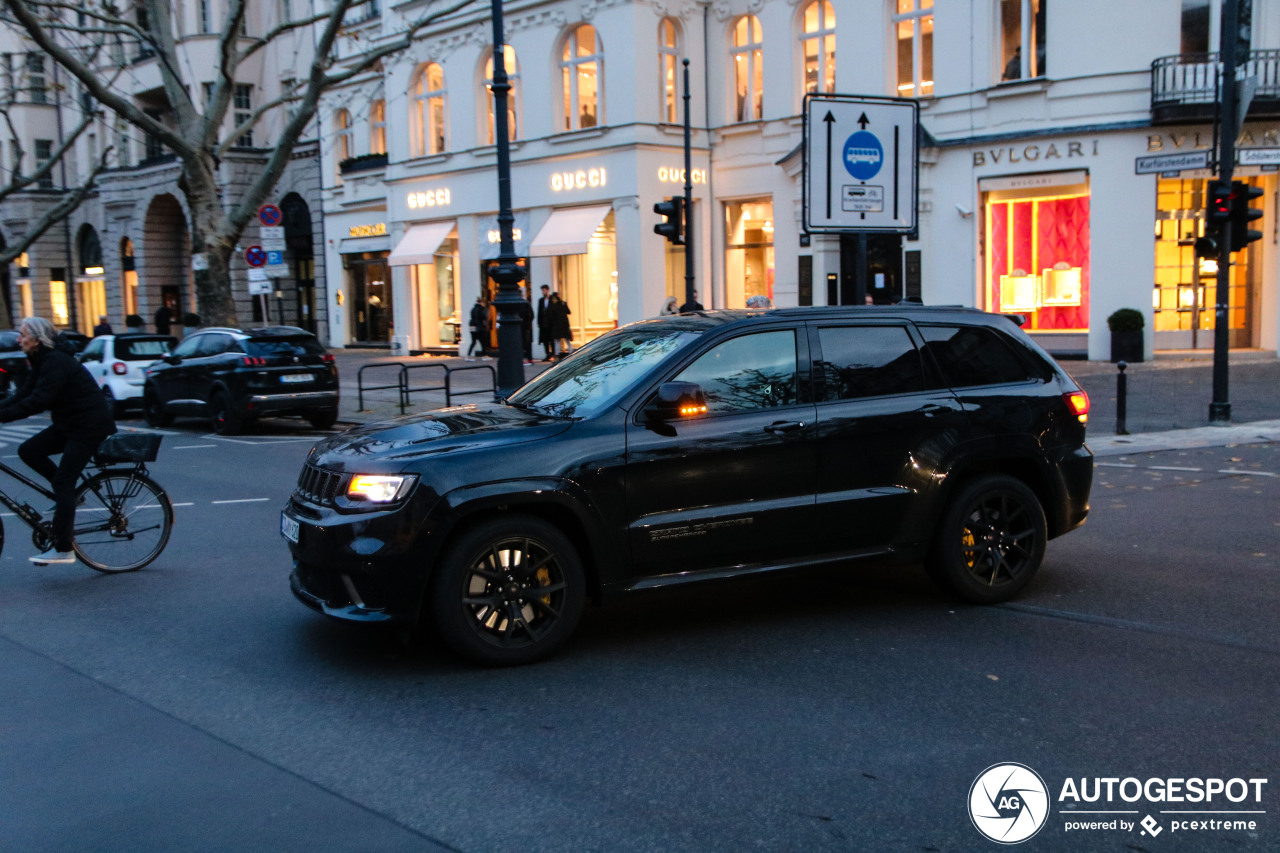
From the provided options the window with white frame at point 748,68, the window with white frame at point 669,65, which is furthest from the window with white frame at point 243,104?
the window with white frame at point 748,68

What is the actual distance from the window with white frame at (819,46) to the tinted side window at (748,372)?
22484mm

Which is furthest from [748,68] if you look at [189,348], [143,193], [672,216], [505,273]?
[143,193]

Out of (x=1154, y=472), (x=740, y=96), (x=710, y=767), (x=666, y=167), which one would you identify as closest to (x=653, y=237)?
(x=666, y=167)

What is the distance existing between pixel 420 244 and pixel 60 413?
26.8 meters

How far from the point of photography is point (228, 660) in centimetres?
601

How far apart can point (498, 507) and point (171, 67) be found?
21.4 metres

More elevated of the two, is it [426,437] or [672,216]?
[672,216]

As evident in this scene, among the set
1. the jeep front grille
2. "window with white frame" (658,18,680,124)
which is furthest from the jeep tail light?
"window with white frame" (658,18,680,124)

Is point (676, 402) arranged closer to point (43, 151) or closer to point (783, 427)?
point (783, 427)

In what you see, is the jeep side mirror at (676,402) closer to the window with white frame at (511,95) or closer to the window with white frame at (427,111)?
the window with white frame at (511,95)

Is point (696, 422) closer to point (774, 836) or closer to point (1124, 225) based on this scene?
point (774, 836)

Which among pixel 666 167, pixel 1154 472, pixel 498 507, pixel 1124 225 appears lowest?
pixel 1154 472

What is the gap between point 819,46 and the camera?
27547 millimetres

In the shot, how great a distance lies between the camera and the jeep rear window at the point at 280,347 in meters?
17.4
